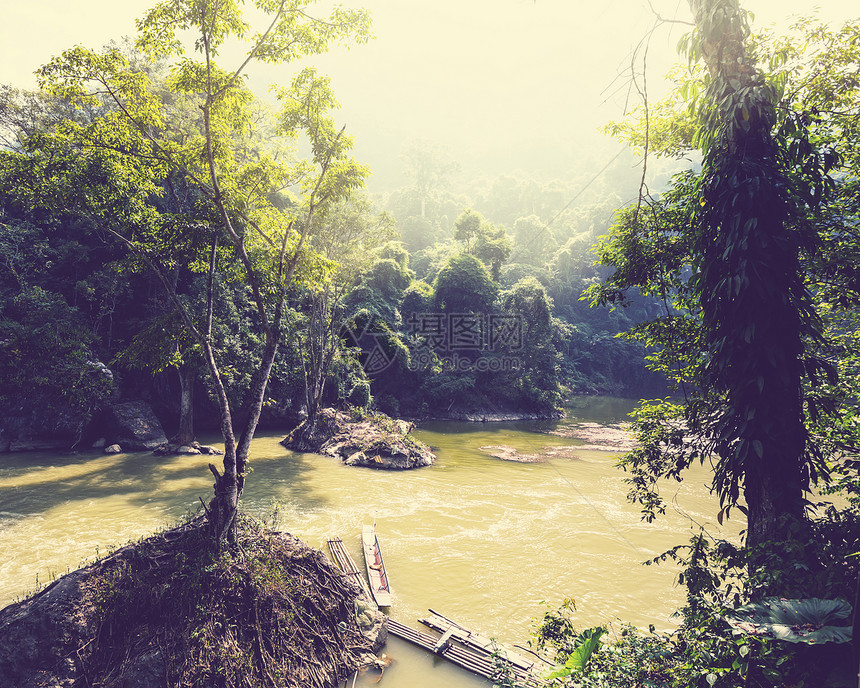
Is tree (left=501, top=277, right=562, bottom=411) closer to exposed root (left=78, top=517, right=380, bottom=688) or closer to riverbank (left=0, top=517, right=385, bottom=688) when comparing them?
riverbank (left=0, top=517, right=385, bottom=688)

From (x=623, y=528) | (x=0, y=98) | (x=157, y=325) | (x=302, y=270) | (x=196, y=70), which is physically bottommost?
(x=623, y=528)

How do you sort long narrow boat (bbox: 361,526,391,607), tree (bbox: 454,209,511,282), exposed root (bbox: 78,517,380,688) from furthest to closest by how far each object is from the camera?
tree (bbox: 454,209,511,282), long narrow boat (bbox: 361,526,391,607), exposed root (bbox: 78,517,380,688)

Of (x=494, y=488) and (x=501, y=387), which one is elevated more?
(x=501, y=387)

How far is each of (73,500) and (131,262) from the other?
10.5 metres

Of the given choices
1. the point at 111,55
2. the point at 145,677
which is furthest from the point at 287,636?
the point at 111,55

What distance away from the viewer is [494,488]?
16.6 meters

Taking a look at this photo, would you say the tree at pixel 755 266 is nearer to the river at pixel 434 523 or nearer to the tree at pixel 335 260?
the river at pixel 434 523

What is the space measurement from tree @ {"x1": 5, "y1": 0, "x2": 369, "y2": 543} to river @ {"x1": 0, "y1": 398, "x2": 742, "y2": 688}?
14.6 feet

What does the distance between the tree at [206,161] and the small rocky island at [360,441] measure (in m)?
12.5

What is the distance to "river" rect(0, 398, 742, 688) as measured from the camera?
865 centimetres

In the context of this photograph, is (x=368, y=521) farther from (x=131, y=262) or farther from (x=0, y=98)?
(x=0, y=98)

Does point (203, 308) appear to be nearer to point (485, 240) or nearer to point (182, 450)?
point (182, 450)

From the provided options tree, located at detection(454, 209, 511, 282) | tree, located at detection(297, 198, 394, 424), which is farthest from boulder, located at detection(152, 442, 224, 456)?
tree, located at detection(454, 209, 511, 282)

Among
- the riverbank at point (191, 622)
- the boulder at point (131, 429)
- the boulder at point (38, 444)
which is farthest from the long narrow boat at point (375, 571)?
the boulder at point (38, 444)
